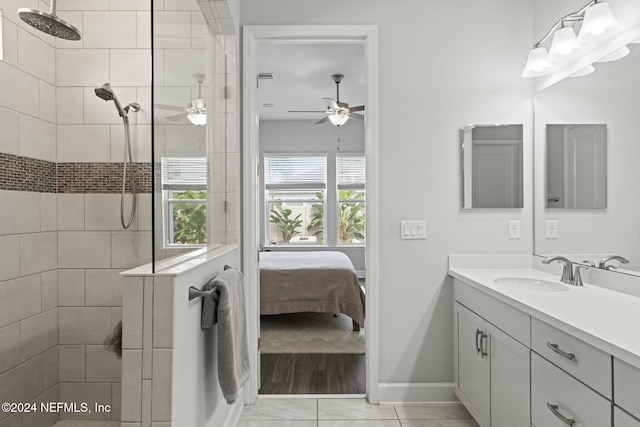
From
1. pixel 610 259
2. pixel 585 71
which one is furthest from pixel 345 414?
Result: pixel 585 71

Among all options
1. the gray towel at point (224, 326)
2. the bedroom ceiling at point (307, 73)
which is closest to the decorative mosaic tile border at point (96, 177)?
the gray towel at point (224, 326)

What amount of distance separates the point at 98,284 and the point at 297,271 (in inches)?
88.5

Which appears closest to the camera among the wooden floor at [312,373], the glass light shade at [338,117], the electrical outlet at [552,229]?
the electrical outlet at [552,229]

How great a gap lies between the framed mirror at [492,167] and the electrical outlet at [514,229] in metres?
0.10

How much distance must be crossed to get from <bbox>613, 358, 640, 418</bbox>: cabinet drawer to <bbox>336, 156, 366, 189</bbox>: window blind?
5853 millimetres

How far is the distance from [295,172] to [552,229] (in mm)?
4918

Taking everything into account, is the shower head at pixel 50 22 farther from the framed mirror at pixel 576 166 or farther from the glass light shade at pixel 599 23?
the framed mirror at pixel 576 166

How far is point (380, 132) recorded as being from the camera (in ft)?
8.56

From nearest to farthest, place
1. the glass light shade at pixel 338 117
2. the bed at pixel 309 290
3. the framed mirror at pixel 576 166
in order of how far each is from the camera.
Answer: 1. the framed mirror at pixel 576 166
2. the bed at pixel 309 290
3. the glass light shade at pixel 338 117

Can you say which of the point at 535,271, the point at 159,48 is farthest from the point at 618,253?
the point at 159,48

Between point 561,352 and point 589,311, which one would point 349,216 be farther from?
point 561,352

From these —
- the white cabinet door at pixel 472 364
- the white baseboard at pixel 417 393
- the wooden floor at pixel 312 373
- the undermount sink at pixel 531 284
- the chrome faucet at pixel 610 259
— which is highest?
the chrome faucet at pixel 610 259

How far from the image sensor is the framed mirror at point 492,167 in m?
2.61

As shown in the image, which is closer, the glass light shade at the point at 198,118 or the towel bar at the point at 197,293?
the towel bar at the point at 197,293
